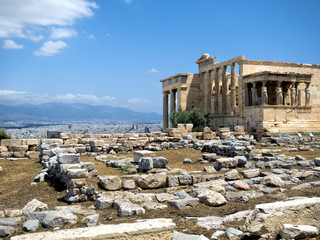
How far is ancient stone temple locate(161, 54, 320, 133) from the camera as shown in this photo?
2505cm

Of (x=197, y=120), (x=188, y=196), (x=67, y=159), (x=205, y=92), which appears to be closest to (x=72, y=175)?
(x=67, y=159)

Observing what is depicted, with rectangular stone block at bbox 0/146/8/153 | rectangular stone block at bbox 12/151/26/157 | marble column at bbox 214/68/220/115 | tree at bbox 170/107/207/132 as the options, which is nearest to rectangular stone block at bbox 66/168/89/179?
rectangular stone block at bbox 12/151/26/157

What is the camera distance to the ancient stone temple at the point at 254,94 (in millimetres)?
25047

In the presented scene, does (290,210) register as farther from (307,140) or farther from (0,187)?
(307,140)

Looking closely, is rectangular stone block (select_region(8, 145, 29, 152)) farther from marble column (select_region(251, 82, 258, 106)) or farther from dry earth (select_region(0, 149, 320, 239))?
marble column (select_region(251, 82, 258, 106))

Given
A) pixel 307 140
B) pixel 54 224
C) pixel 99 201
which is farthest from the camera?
pixel 307 140

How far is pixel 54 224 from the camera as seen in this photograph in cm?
536

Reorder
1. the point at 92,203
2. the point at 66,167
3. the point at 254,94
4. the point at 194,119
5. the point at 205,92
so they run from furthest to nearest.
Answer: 1. the point at 205,92
2. the point at 194,119
3. the point at 254,94
4. the point at 66,167
5. the point at 92,203

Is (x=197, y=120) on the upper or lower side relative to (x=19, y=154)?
upper

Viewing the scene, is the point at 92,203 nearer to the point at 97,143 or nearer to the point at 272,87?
the point at 97,143

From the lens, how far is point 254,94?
26.1 metres

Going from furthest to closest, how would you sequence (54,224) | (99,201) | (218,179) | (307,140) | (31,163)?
(307,140) < (31,163) < (218,179) < (99,201) < (54,224)

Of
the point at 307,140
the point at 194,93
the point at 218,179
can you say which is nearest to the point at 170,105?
the point at 194,93

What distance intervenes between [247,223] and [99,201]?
306 centimetres
